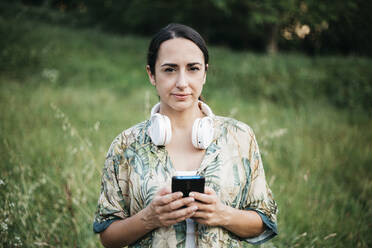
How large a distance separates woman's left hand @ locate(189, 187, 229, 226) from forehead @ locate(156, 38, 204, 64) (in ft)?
2.42

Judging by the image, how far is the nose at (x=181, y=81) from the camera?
163 cm

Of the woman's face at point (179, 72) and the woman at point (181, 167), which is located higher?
the woman's face at point (179, 72)

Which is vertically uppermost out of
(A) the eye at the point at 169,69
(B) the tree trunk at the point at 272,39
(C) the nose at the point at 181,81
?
(B) the tree trunk at the point at 272,39

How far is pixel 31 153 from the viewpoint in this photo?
396 centimetres

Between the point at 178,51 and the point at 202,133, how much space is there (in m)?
0.49

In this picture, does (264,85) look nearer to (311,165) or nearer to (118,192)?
(311,165)

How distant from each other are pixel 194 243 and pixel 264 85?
277 inches

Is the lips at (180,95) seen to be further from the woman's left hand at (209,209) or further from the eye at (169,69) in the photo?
the woman's left hand at (209,209)

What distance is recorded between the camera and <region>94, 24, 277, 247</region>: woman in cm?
159

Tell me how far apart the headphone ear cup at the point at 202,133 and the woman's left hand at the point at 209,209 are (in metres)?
0.28

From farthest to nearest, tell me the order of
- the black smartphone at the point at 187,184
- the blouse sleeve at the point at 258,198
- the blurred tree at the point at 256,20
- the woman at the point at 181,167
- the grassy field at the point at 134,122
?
the blurred tree at the point at 256,20, the grassy field at the point at 134,122, the blouse sleeve at the point at 258,198, the woman at the point at 181,167, the black smartphone at the point at 187,184

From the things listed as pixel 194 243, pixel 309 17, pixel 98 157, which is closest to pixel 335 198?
pixel 309 17

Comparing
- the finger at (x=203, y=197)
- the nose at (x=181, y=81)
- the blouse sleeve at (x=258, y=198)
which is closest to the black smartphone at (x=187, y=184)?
the finger at (x=203, y=197)

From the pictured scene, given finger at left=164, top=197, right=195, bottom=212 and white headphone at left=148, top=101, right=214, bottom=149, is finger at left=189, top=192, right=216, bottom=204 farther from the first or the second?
white headphone at left=148, top=101, right=214, bottom=149
